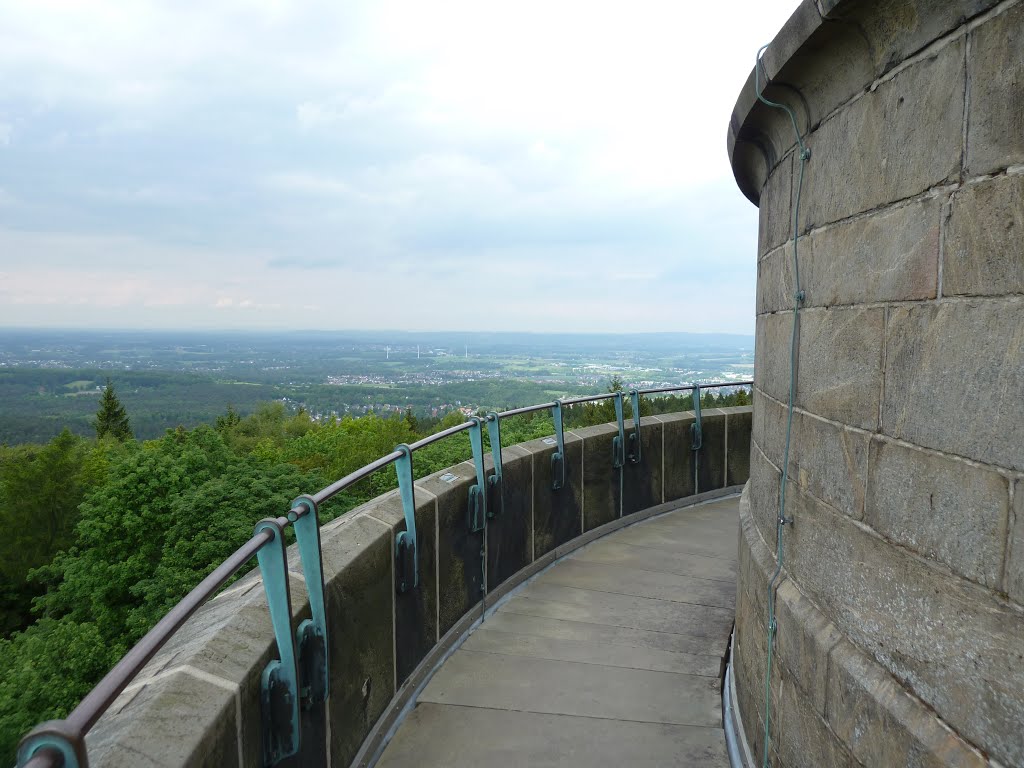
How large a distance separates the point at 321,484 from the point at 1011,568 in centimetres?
3581

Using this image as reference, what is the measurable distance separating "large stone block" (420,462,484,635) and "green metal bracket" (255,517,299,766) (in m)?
1.98

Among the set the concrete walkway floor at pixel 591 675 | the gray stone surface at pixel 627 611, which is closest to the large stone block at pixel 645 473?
the concrete walkway floor at pixel 591 675

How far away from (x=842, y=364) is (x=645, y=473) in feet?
18.5

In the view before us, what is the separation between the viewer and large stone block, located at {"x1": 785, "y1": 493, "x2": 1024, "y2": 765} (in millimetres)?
1752

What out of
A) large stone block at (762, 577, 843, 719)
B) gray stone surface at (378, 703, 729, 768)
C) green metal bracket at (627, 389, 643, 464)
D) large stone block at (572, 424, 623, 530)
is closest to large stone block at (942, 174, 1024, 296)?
large stone block at (762, 577, 843, 719)

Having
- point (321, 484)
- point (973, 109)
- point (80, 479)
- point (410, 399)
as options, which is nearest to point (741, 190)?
point (973, 109)

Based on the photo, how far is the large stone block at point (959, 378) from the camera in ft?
5.67

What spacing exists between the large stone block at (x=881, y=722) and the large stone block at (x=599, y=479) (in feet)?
15.2

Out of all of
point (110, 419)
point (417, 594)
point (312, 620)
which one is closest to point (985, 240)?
point (312, 620)

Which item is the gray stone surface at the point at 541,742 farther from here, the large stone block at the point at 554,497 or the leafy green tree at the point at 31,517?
the leafy green tree at the point at 31,517

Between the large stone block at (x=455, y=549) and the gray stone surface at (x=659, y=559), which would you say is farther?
the gray stone surface at (x=659, y=559)

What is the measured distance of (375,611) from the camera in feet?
11.8

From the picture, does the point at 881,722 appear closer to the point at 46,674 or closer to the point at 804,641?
the point at 804,641

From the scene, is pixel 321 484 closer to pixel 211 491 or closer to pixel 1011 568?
pixel 211 491
